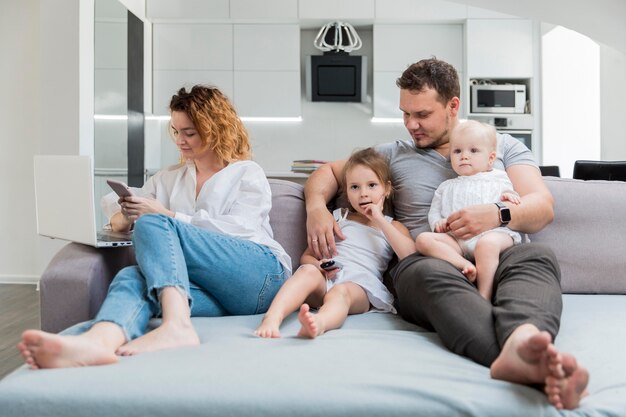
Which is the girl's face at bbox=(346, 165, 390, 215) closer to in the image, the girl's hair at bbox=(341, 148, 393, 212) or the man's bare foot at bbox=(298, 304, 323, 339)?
the girl's hair at bbox=(341, 148, 393, 212)

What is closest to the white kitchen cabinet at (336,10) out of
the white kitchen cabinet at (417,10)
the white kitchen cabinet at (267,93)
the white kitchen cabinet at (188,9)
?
the white kitchen cabinet at (417,10)

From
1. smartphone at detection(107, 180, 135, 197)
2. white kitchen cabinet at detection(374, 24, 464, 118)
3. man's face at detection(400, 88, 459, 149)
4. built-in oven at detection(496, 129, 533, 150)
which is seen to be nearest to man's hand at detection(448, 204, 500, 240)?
man's face at detection(400, 88, 459, 149)

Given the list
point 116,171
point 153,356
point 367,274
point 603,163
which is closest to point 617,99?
point 603,163

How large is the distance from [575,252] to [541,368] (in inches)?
46.5

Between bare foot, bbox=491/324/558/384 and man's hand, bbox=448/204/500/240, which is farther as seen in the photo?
man's hand, bbox=448/204/500/240

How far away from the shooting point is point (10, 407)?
139cm

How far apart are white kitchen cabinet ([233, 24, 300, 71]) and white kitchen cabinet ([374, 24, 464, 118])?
2.44 ft

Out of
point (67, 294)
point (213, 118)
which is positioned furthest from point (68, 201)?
point (213, 118)

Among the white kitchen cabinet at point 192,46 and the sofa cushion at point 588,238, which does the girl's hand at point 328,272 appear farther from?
the white kitchen cabinet at point 192,46

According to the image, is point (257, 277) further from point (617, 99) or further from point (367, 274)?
point (617, 99)

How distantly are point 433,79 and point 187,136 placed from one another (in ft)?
2.75

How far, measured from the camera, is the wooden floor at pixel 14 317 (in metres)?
3.14

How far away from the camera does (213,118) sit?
241 centimetres

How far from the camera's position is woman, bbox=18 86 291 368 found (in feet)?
5.46
